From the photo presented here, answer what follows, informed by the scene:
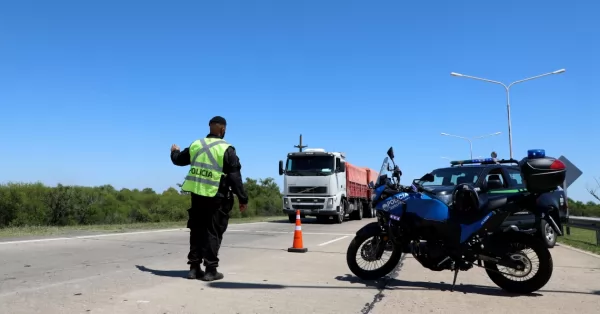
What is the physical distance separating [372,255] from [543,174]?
2.27m

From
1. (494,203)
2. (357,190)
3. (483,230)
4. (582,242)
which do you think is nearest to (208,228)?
(483,230)

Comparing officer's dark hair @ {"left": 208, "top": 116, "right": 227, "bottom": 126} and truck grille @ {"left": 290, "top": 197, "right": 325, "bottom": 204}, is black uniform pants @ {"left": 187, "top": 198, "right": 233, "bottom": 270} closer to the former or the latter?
officer's dark hair @ {"left": 208, "top": 116, "right": 227, "bottom": 126}

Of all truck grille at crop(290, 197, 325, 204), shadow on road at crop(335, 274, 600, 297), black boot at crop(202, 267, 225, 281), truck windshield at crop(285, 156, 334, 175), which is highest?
truck windshield at crop(285, 156, 334, 175)

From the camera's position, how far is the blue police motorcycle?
5.48 meters

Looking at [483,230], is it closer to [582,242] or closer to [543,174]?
[543,174]

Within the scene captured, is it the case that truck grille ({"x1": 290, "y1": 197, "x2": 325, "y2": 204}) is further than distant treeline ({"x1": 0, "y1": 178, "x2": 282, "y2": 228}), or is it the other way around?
distant treeline ({"x1": 0, "y1": 178, "x2": 282, "y2": 228})

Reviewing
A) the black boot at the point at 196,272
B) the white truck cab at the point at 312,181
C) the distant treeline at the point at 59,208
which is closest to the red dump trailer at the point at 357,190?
the white truck cab at the point at 312,181

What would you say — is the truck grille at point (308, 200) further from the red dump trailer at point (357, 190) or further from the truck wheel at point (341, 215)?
the red dump trailer at point (357, 190)

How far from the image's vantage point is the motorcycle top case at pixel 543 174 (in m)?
5.34

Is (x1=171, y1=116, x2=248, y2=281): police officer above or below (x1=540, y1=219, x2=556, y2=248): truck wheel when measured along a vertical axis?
above

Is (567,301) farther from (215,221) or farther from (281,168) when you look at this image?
(281,168)

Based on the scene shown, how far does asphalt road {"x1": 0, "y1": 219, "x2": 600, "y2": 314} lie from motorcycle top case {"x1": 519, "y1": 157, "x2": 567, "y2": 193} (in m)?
1.20

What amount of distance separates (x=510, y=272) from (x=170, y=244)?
7.50 meters

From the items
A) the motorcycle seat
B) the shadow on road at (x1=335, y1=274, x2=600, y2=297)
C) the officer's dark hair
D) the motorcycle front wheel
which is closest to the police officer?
the officer's dark hair
